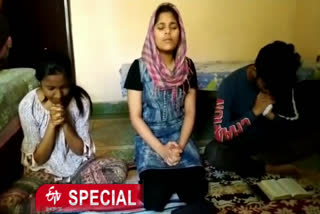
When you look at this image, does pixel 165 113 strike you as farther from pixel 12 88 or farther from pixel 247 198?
pixel 12 88

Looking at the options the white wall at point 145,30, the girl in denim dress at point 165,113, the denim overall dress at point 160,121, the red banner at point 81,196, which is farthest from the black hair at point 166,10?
the white wall at point 145,30

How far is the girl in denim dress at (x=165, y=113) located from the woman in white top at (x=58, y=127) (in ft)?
0.55

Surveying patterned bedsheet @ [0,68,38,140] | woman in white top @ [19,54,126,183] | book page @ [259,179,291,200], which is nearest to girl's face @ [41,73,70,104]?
woman in white top @ [19,54,126,183]

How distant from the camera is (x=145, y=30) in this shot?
91.6 inches

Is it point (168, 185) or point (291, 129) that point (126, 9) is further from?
point (168, 185)

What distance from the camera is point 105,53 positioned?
2332 mm

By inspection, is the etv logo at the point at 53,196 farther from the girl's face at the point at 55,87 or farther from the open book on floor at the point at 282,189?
the open book on floor at the point at 282,189

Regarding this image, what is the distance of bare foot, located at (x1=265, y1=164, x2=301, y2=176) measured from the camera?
1.44m

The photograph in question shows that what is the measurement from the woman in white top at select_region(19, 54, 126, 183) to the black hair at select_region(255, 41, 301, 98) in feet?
1.97

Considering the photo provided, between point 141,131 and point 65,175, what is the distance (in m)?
0.29

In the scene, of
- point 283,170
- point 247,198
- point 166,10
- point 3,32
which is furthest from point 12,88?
point 283,170

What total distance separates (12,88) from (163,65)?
0.56m

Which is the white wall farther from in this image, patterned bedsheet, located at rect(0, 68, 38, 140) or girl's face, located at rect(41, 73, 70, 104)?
girl's face, located at rect(41, 73, 70, 104)

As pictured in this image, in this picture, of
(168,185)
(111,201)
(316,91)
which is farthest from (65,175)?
(316,91)
